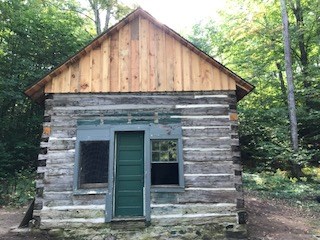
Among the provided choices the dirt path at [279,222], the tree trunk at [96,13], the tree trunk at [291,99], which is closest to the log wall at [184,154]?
the dirt path at [279,222]

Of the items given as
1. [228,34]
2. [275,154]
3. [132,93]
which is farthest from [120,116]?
[228,34]

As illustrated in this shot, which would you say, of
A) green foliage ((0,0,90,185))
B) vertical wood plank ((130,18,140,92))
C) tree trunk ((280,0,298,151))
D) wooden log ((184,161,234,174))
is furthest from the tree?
wooden log ((184,161,234,174))

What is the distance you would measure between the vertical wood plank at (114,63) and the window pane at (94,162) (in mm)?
1549

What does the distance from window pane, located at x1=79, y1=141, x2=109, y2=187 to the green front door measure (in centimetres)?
36

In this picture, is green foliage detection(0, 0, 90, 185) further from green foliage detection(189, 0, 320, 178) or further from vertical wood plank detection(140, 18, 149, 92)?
green foliage detection(189, 0, 320, 178)

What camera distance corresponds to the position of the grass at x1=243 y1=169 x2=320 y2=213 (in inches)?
442

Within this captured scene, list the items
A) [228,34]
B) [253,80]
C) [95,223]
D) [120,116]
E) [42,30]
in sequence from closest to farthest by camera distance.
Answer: [95,223] → [120,116] → [42,30] → [253,80] → [228,34]

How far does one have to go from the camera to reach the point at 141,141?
312 inches

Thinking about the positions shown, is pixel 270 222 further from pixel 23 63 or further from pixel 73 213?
pixel 23 63

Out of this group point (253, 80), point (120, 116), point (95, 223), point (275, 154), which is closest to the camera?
point (95, 223)

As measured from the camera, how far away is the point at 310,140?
53.6ft

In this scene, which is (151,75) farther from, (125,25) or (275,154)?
(275,154)

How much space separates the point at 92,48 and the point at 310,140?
13568mm

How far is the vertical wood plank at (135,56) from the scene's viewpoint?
7949mm
